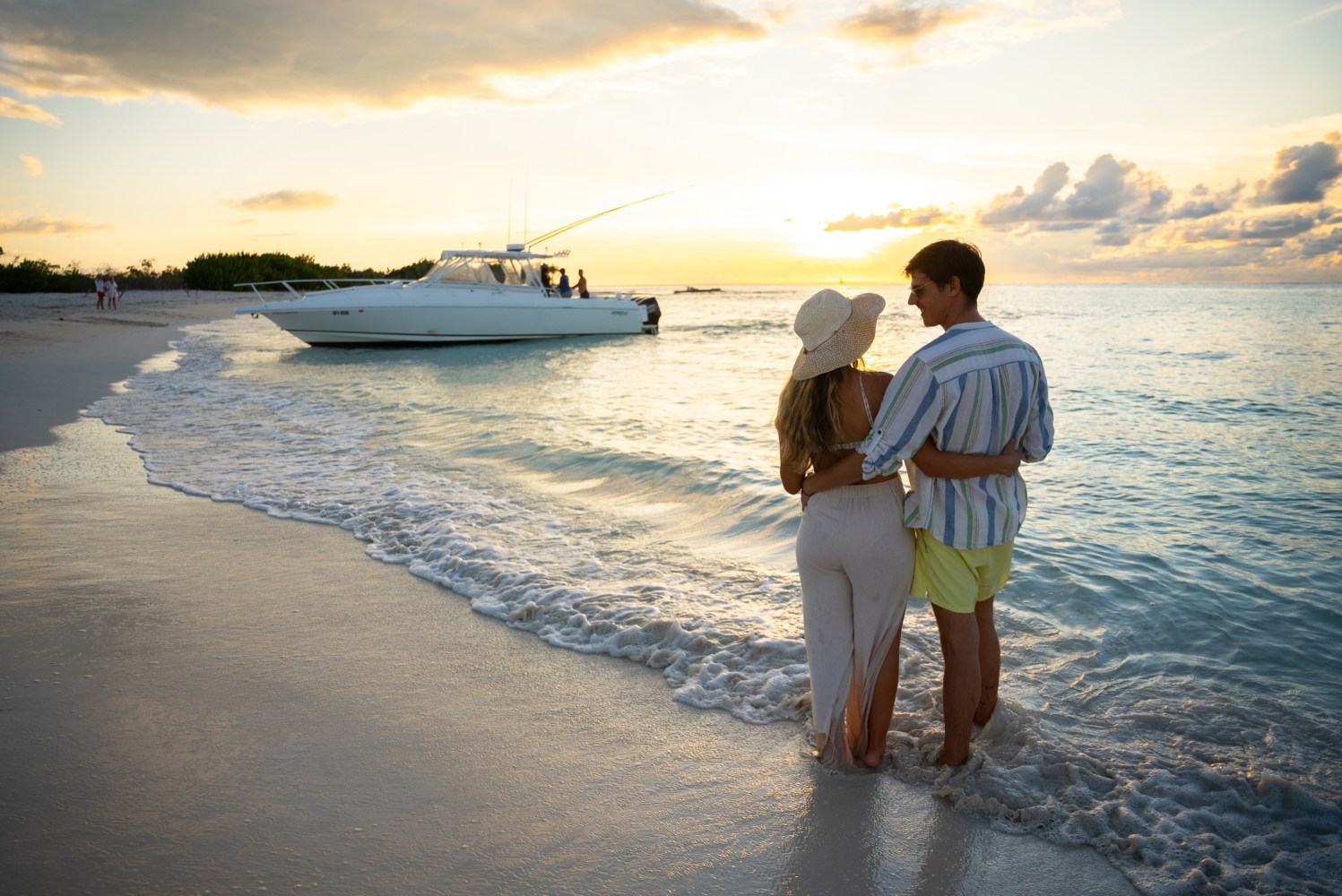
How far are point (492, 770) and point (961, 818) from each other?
A: 5.60 ft

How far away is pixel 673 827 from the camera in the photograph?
109 inches

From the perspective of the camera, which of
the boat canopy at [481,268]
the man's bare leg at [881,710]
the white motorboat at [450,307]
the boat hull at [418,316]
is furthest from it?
the boat canopy at [481,268]

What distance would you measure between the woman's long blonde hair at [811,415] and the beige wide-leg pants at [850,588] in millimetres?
185

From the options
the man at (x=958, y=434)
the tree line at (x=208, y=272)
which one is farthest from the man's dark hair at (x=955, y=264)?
the tree line at (x=208, y=272)

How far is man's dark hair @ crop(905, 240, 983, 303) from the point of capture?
270cm

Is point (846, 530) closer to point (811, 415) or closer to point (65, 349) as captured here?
point (811, 415)

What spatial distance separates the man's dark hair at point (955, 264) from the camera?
8.87 ft

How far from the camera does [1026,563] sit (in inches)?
222

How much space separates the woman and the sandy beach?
313 mm

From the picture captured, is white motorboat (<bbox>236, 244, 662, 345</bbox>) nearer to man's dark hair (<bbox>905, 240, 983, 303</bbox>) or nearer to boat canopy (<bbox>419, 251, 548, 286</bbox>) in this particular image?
boat canopy (<bbox>419, 251, 548, 286</bbox>)

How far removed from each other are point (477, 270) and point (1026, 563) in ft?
68.6

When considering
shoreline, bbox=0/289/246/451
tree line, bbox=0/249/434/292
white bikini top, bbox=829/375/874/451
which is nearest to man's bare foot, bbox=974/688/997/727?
white bikini top, bbox=829/375/874/451

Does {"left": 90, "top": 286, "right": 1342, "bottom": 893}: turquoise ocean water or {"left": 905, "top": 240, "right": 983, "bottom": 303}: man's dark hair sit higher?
{"left": 905, "top": 240, "right": 983, "bottom": 303}: man's dark hair

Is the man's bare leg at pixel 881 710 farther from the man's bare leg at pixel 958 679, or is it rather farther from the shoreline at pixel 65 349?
the shoreline at pixel 65 349
